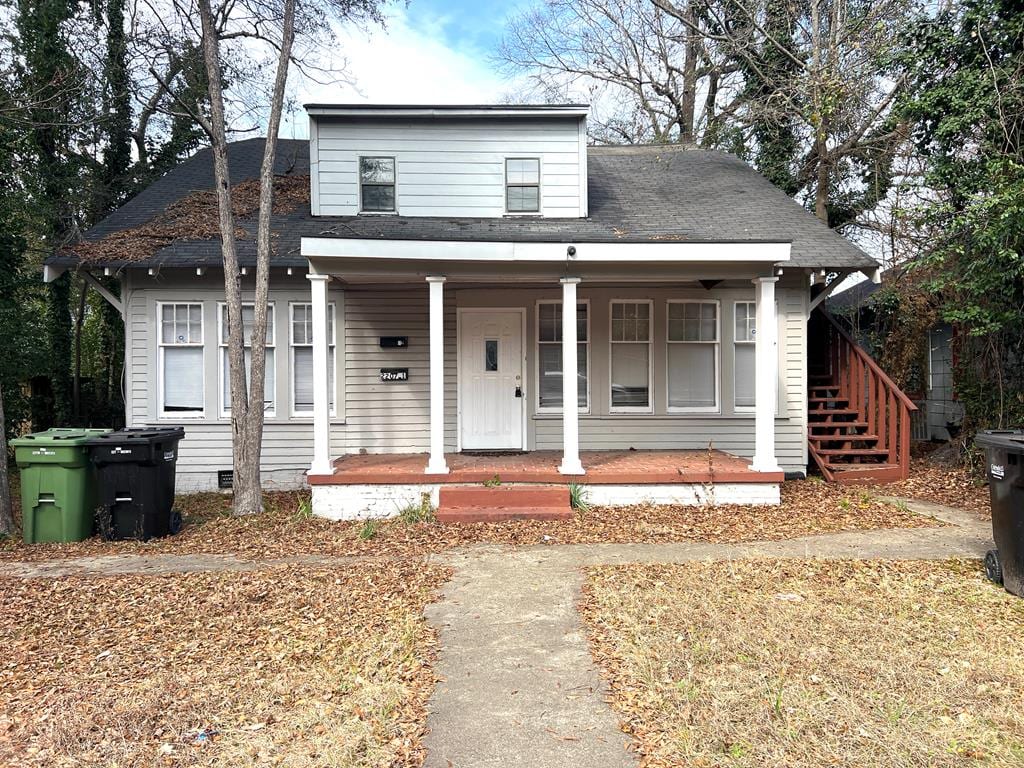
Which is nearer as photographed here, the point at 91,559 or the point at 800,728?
the point at 800,728

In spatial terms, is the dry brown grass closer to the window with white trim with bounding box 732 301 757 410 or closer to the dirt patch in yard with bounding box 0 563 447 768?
the dirt patch in yard with bounding box 0 563 447 768

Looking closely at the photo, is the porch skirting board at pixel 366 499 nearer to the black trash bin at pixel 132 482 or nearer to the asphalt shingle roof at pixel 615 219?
the black trash bin at pixel 132 482

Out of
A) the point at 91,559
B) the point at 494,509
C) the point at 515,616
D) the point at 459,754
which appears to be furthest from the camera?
the point at 494,509

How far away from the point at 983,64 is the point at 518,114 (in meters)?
6.33

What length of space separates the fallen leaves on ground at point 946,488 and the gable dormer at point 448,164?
601 centimetres

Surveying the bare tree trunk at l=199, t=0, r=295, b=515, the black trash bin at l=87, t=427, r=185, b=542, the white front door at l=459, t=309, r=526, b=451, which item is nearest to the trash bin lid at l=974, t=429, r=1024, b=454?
the white front door at l=459, t=309, r=526, b=451

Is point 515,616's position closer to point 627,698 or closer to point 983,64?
point 627,698

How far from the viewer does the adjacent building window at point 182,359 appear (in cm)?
912

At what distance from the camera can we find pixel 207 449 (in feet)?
30.0

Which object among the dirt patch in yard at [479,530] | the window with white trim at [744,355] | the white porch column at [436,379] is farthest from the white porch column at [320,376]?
the window with white trim at [744,355]

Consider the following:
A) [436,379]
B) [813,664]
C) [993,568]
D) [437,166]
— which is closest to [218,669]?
[813,664]

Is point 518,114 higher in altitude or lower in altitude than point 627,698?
higher

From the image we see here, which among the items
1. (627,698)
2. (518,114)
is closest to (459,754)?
(627,698)

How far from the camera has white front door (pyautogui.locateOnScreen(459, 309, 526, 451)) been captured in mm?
9391
